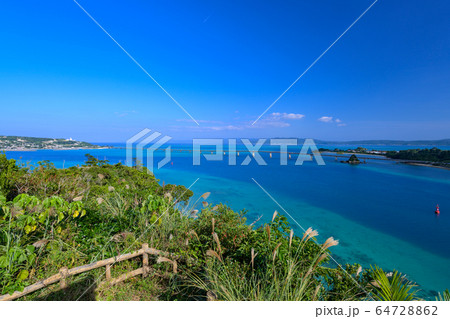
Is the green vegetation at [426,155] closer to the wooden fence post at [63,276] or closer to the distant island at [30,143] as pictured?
the wooden fence post at [63,276]

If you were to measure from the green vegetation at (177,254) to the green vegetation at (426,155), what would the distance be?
57164 mm

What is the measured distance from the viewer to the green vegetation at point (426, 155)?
136 feet

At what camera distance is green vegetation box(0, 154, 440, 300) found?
6.50 feet

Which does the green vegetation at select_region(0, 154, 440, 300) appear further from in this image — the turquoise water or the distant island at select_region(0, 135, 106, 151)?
the distant island at select_region(0, 135, 106, 151)

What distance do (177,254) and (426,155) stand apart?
65.5m

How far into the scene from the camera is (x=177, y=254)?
8.89 feet

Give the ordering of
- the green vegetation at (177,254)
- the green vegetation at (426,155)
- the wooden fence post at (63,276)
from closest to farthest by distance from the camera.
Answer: the green vegetation at (177,254)
the wooden fence post at (63,276)
the green vegetation at (426,155)

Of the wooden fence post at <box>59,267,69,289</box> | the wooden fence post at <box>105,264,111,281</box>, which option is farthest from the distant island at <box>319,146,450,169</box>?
the wooden fence post at <box>59,267,69,289</box>

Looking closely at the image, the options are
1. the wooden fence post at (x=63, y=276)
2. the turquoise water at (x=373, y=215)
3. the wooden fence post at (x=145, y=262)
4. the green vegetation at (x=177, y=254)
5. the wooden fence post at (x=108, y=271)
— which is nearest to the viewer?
the green vegetation at (x=177, y=254)

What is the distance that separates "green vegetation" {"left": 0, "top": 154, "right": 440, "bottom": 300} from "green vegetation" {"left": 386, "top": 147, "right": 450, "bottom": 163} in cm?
5716

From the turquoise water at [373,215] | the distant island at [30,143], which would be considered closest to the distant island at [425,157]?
the turquoise water at [373,215]

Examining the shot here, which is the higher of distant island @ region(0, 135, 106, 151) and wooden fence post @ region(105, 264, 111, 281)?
distant island @ region(0, 135, 106, 151)
